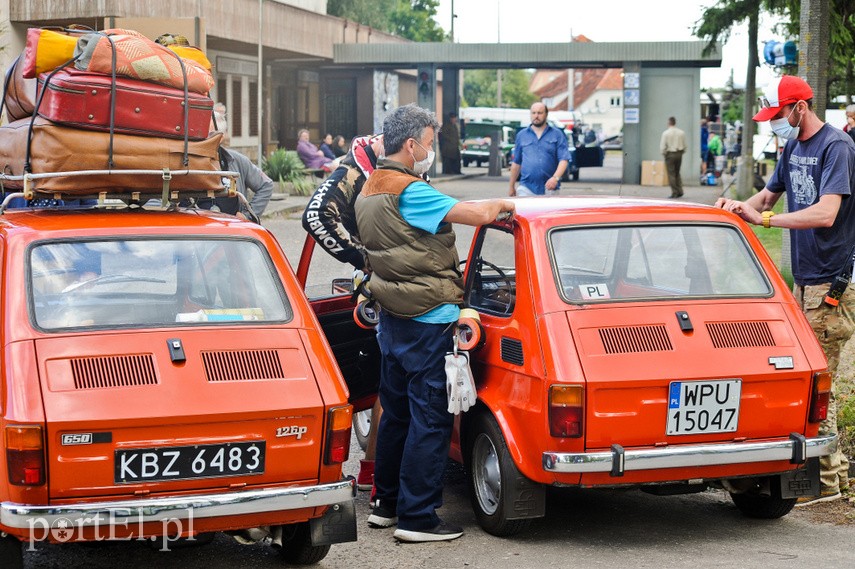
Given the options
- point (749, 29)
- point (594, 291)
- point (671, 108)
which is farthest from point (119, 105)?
point (671, 108)

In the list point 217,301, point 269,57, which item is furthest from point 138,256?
point 269,57

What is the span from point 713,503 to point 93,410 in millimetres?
3478

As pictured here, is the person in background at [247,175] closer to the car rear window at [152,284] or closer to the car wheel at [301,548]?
the car rear window at [152,284]

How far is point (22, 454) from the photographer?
13.9 ft

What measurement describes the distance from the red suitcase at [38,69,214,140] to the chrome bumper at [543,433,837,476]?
2.47 metres

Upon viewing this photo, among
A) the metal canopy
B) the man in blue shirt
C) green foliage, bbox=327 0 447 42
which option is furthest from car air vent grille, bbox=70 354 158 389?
green foliage, bbox=327 0 447 42

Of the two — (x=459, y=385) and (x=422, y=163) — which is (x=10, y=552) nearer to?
(x=459, y=385)

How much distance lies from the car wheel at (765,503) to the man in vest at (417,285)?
150 cm

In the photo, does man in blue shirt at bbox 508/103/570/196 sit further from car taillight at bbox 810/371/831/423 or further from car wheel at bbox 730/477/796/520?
car taillight at bbox 810/371/831/423

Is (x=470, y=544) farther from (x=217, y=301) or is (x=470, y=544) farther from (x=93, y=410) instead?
(x=93, y=410)

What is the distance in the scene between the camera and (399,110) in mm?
5738

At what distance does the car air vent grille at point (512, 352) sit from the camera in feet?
17.8

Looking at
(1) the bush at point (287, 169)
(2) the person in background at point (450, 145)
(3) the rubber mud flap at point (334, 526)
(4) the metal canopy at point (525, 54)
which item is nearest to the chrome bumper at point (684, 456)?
(3) the rubber mud flap at point (334, 526)

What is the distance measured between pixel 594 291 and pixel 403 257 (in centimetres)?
94
